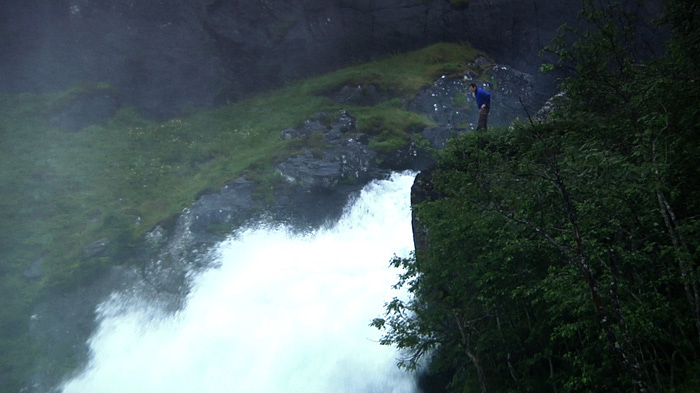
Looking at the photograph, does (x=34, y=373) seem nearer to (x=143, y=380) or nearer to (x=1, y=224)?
(x=143, y=380)

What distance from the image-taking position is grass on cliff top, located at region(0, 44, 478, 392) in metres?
21.8

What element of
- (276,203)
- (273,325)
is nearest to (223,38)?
(276,203)

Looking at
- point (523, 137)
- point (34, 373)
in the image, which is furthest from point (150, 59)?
point (523, 137)

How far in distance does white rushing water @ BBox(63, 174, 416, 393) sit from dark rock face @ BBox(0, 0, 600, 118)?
19.3 metres

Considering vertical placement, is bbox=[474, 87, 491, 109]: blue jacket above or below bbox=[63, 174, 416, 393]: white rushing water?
above

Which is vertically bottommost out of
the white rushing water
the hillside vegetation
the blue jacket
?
the white rushing water

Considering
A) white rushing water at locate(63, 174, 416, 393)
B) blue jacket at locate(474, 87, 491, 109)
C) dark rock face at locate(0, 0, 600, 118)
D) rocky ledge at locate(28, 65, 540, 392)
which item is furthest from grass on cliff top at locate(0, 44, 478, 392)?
blue jacket at locate(474, 87, 491, 109)

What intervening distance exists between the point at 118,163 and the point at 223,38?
13.8 m

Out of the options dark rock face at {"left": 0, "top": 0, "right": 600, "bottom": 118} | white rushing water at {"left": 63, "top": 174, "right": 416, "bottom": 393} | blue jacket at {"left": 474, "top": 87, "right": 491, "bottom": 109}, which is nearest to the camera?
white rushing water at {"left": 63, "top": 174, "right": 416, "bottom": 393}

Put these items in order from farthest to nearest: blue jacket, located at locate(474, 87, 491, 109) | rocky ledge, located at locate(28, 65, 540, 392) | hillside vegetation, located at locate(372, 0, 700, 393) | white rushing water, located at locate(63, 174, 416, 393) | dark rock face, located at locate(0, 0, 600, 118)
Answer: dark rock face, located at locate(0, 0, 600, 118) < rocky ledge, located at locate(28, 65, 540, 392) < blue jacket, located at locate(474, 87, 491, 109) < white rushing water, located at locate(63, 174, 416, 393) < hillside vegetation, located at locate(372, 0, 700, 393)

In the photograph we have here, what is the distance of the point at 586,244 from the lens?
7.59m

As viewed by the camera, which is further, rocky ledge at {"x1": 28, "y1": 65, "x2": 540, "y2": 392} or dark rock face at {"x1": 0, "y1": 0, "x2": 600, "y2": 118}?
dark rock face at {"x1": 0, "y1": 0, "x2": 600, "y2": 118}

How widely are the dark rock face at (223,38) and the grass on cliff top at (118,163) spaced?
1695mm

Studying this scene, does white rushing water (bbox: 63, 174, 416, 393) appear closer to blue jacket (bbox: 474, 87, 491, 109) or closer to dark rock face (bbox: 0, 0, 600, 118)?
blue jacket (bbox: 474, 87, 491, 109)
